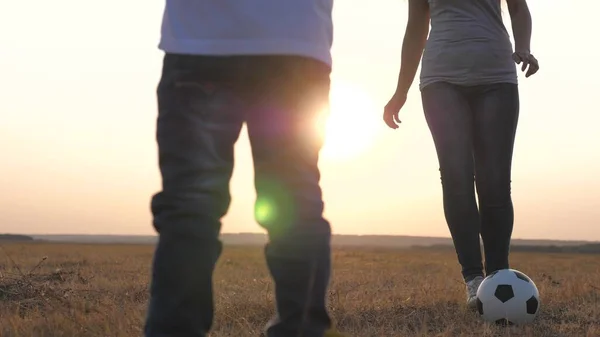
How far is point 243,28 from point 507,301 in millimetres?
2539

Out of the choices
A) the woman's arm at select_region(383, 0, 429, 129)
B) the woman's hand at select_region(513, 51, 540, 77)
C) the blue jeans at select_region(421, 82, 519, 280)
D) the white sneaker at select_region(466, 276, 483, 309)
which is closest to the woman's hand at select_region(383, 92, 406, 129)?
the woman's arm at select_region(383, 0, 429, 129)

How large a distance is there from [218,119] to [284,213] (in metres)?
0.36

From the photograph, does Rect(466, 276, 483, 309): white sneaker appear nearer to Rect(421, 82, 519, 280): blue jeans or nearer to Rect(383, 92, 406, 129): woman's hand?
Rect(421, 82, 519, 280): blue jeans

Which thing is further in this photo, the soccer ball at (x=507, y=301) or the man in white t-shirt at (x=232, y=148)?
the soccer ball at (x=507, y=301)

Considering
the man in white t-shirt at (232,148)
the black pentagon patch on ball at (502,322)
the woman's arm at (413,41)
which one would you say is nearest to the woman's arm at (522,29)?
the woman's arm at (413,41)

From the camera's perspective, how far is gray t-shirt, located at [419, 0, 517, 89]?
431 cm

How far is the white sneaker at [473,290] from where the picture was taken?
4.27 metres

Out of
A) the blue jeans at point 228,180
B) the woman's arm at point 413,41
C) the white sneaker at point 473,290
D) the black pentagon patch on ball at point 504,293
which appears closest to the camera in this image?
the blue jeans at point 228,180

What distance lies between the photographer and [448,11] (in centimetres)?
453

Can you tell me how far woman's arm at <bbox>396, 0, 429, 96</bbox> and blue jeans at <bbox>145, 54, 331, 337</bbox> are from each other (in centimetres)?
274

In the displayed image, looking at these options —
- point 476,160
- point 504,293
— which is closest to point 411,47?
point 476,160

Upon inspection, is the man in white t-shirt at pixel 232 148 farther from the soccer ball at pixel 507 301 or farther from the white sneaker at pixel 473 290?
the white sneaker at pixel 473 290

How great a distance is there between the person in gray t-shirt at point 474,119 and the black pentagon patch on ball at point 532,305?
0.38 metres

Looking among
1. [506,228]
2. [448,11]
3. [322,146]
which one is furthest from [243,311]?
[448,11]
